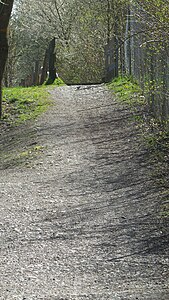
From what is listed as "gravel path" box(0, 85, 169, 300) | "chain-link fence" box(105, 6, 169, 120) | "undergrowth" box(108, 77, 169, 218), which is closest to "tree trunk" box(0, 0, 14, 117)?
"chain-link fence" box(105, 6, 169, 120)

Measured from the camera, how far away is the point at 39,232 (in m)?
6.89

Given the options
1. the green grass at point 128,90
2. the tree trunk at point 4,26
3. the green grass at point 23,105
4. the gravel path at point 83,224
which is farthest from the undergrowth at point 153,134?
the tree trunk at point 4,26

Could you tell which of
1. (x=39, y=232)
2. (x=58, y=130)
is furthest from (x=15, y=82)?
(x=39, y=232)

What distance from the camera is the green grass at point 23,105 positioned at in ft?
54.2

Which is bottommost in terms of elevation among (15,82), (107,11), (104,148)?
(15,82)

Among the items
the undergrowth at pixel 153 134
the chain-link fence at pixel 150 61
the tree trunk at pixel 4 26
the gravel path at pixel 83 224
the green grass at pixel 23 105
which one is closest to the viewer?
the gravel path at pixel 83 224

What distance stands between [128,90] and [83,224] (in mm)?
10986

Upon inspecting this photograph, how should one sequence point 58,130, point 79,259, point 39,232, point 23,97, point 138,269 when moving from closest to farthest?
point 138,269 < point 79,259 < point 39,232 < point 58,130 < point 23,97

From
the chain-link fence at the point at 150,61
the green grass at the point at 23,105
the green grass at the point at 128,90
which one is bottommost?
the green grass at the point at 23,105

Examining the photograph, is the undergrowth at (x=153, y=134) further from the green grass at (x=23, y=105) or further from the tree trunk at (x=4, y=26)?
the tree trunk at (x=4, y=26)

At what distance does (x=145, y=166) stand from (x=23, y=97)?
10.2 m

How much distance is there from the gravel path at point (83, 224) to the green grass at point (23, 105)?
145 inches

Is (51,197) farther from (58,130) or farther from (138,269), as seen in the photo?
(58,130)

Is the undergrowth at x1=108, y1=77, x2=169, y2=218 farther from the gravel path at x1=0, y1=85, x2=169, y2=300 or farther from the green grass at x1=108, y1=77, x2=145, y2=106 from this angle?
the gravel path at x1=0, y1=85, x2=169, y2=300
